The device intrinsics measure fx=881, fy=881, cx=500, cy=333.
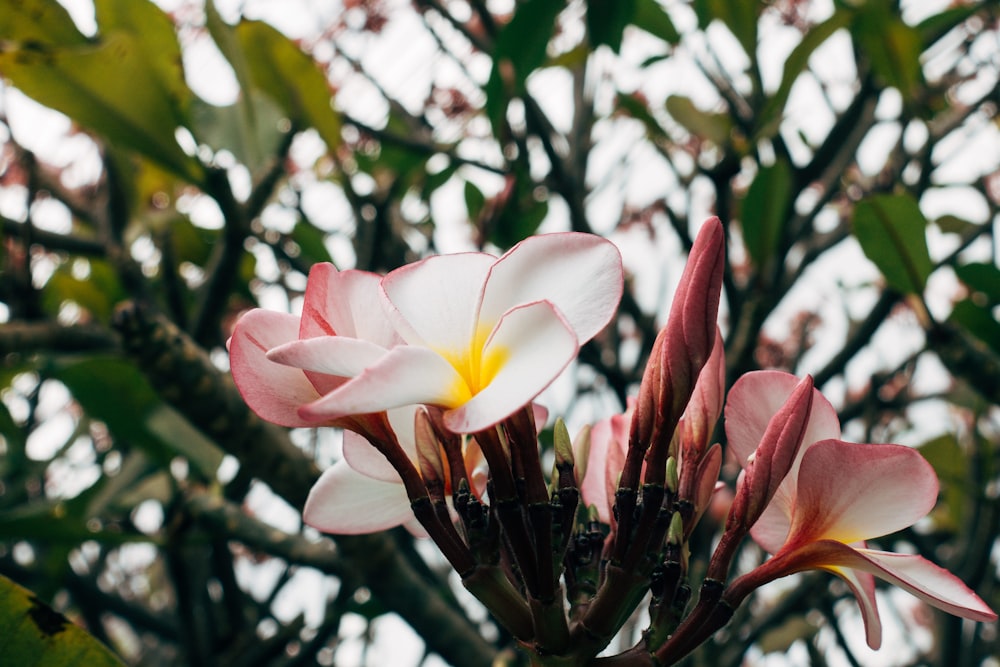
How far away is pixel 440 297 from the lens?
35 centimetres

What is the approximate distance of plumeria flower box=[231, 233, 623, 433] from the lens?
0.30 m

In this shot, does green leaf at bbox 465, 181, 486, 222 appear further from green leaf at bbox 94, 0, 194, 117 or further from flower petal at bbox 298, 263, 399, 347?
flower petal at bbox 298, 263, 399, 347

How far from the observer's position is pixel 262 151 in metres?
1.04

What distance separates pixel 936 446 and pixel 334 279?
1.15m

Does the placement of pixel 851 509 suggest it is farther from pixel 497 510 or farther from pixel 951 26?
pixel 951 26

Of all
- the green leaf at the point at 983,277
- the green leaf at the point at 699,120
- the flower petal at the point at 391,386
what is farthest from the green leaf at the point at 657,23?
the flower petal at the point at 391,386

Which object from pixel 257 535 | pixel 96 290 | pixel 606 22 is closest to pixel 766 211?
pixel 606 22

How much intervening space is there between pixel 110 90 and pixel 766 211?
0.72m

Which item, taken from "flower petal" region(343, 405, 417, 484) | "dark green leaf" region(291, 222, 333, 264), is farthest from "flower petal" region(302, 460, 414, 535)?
"dark green leaf" region(291, 222, 333, 264)

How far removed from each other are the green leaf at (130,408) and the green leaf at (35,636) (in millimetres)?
566

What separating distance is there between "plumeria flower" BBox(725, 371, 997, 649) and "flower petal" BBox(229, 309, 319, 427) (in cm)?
19

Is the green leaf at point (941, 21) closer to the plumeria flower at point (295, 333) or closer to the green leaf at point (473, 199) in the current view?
the green leaf at point (473, 199)

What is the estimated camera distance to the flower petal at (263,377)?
35 centimetres

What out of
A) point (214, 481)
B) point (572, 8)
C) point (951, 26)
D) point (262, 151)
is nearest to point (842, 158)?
point (951, 26)
